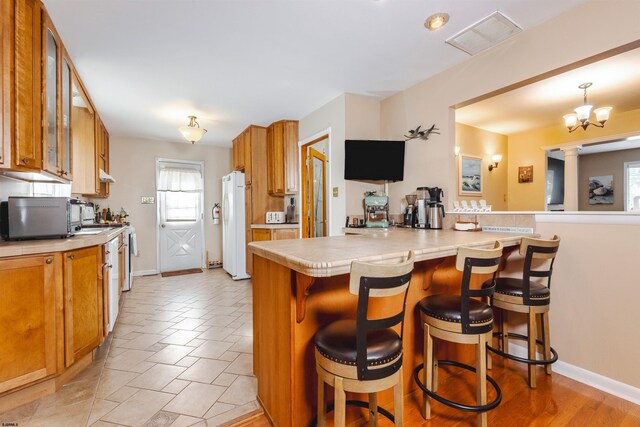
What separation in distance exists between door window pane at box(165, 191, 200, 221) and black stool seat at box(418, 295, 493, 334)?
17.9 feet

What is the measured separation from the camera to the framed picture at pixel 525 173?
16.5 feet

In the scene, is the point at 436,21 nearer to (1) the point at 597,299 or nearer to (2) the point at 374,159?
(2) the point at 374,159

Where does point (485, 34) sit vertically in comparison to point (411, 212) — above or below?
above

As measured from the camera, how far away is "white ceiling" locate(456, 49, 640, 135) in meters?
2.80

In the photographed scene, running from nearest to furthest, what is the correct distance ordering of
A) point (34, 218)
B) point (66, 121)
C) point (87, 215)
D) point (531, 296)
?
point (531, 296) → point (34, 218) → point (66, 121) → point (87, 215)

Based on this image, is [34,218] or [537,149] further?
[537,149]

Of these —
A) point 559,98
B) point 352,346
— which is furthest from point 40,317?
point 559,98

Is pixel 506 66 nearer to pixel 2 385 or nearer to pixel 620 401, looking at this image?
pixel 620 401

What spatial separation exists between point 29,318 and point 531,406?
317 centimetres

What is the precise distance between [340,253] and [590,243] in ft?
6.33

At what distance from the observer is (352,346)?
1121mm

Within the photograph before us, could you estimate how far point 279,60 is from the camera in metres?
2.66

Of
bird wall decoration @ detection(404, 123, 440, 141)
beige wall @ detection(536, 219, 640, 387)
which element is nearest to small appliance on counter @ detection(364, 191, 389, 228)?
bird wall decoration @ detection(404, 123, 440, 141)

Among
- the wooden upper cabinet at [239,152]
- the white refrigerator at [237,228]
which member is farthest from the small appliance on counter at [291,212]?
the wooden upper cabinet at [239,152]
